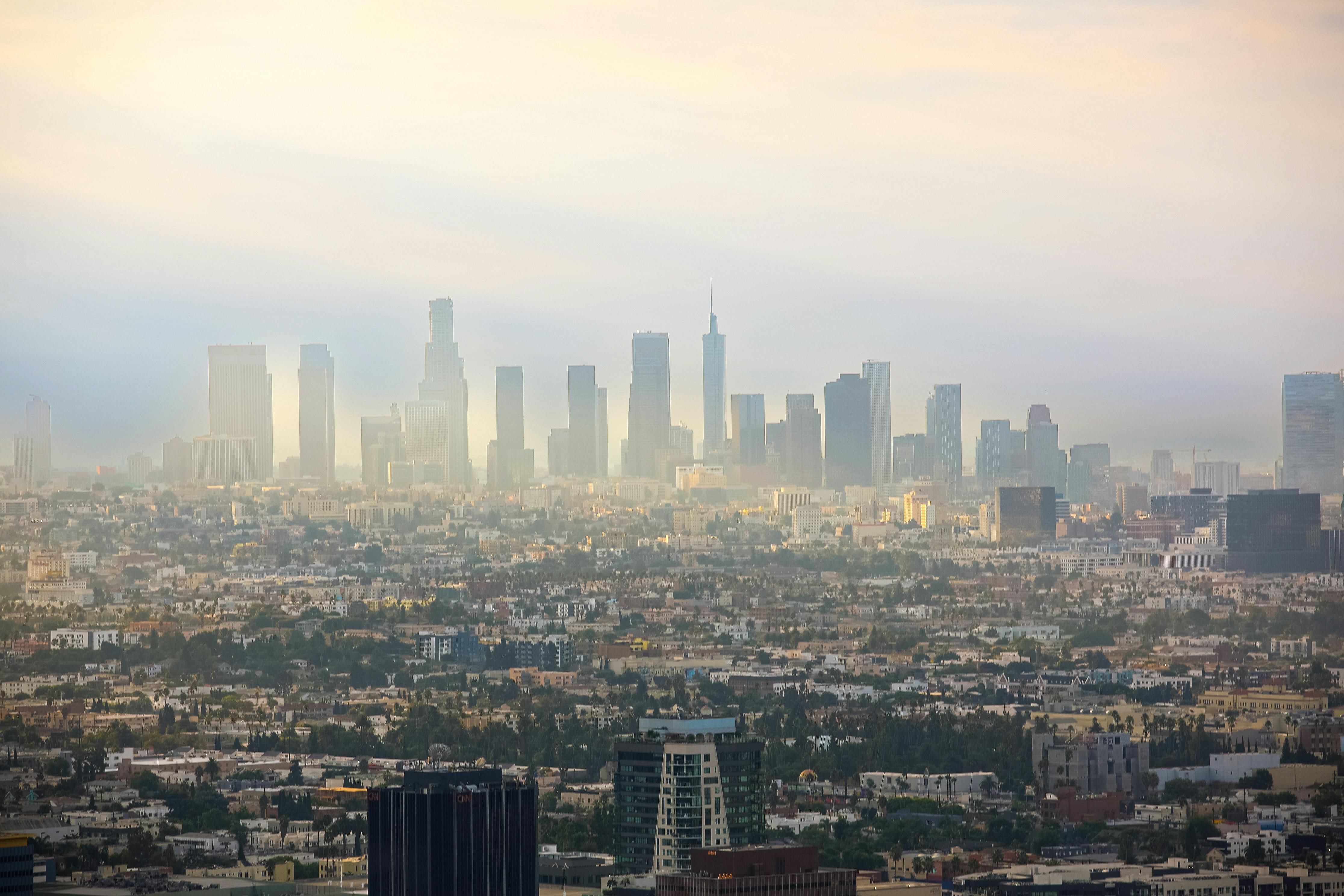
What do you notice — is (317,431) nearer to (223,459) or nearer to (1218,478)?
(223,459)

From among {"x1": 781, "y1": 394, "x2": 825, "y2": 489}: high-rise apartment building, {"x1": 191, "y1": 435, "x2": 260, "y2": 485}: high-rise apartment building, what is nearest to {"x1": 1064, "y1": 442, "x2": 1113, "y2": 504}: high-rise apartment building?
{"x1": 781, "y1": 394, "x2": 825, "y2": 489}: high-rise apartment building

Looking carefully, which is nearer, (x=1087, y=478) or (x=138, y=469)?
(x=138, y=469)

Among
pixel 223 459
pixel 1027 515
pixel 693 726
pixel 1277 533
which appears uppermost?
pixel 223 459

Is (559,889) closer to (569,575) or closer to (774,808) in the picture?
(774,808)

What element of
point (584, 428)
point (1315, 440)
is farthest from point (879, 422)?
point (1315, 440)

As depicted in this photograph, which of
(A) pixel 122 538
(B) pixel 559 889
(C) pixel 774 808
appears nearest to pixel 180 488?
(A) pixel 122 538

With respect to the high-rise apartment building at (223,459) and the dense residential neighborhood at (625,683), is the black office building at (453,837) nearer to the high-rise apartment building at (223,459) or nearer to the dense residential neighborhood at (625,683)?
the dense residential neighborhood at (625,683)
